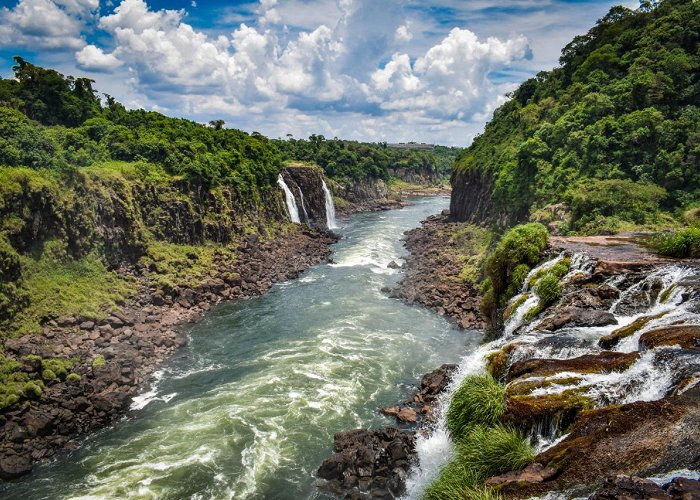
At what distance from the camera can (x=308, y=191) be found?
293ft

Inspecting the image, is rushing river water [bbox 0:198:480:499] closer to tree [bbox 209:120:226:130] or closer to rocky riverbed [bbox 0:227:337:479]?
rocky riverbed [bbox 0:227:337:479]

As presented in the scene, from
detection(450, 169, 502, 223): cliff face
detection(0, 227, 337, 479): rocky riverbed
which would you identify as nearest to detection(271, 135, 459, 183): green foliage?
detection(450, 169, 502, 223): cliff face

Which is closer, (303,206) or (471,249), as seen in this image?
(471,249)

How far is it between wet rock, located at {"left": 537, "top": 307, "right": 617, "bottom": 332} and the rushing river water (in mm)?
10641

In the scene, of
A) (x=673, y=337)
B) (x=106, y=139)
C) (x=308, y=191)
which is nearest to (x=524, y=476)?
(x=673, y=337)

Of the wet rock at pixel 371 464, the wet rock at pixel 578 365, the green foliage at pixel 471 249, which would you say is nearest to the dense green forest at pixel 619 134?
the green foliage at pixel 471 249

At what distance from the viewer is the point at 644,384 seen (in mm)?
11656

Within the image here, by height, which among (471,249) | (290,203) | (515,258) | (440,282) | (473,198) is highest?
(290,203)

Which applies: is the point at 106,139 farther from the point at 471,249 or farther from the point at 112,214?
the point at 471,249

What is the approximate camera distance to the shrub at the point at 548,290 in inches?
785

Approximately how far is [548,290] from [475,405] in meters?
8.41

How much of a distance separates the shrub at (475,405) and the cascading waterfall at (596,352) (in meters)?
1.13

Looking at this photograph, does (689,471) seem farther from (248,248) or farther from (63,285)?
(248,248)

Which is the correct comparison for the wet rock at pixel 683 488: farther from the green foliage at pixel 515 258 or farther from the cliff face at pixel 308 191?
the cliff face at pixel 308 191
